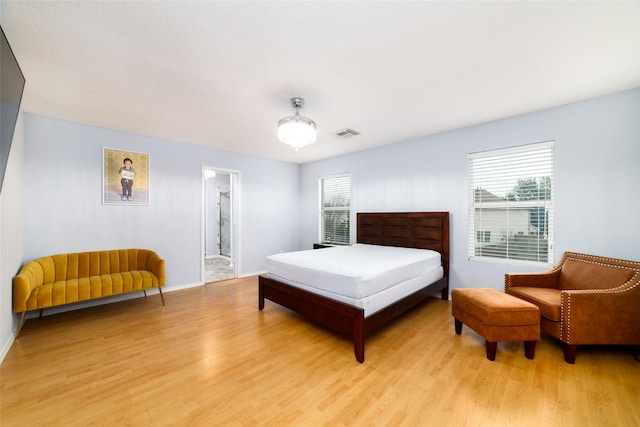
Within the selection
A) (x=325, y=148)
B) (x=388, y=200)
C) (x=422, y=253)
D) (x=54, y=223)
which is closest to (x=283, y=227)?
(x=325, y=148)

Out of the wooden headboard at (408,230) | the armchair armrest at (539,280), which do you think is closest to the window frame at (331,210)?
the wooden headboard at (408,230)

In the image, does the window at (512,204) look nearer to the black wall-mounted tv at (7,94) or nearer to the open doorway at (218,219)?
the black wall-mounted tv at (7,94)

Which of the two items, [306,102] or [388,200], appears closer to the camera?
[306,102]

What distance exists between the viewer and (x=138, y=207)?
401 cm

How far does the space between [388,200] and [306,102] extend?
2.49 meters

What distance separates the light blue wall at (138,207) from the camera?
10.7 feet

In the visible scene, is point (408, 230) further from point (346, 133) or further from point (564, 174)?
point (564, 174)

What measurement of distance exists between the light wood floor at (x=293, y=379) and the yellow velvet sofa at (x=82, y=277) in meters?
0.37

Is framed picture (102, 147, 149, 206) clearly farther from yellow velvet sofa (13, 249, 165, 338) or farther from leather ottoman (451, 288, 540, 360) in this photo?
leather ottoman (451, 288, 540, 360)

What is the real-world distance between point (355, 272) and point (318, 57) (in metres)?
1.93

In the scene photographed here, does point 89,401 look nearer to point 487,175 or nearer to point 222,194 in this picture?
point 487,175

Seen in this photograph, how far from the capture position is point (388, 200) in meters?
4.61

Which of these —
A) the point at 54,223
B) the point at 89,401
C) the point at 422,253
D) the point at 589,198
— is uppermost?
the point at 589,198

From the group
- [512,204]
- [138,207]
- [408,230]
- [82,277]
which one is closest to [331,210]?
[408,230]
